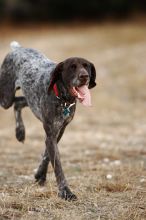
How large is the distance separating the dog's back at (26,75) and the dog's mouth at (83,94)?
2.27 ft

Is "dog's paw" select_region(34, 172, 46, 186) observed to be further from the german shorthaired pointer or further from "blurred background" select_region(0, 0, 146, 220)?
"blurred background" select_region(0, 0, 146, 220)

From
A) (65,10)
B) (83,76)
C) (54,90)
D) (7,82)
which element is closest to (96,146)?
(7,82)

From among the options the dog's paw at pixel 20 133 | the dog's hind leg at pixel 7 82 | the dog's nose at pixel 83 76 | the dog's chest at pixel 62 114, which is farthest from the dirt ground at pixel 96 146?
the dog's nose at pixel 83 76

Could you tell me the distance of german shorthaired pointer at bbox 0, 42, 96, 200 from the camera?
671 centimetres

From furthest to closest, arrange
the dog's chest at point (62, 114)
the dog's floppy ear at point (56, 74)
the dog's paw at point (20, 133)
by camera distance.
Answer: the dog's paw at point (20, 133) → the dog's chest at point (62, 114) → the dog's floppy ear at point (56, 74)

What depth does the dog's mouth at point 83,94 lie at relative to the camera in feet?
21.6

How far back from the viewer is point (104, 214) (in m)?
6.20

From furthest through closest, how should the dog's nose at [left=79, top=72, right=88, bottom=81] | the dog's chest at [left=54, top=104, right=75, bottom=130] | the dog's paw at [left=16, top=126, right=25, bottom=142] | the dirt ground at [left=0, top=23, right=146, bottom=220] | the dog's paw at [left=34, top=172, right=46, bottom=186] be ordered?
the dog's paw at [left=16, top=126, right=25, bottom=142] < the dog's paw at [left=34, top=172, right=46, bottom=186] < the dog's chest at [left=54, top=104, right=75, bottom=130] < the dog's nose at [left=79, top=72, right=88, bottom=81] < the dirt ground at [left=0, top=23, right=146, bottom=220]

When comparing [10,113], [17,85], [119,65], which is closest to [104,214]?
[17,85]

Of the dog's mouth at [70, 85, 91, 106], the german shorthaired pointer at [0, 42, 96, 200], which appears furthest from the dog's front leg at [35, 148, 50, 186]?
the dog's mouth at [70, 85, 91, 106]

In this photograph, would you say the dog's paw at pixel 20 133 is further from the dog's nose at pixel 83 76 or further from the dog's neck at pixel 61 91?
the dog's nose at pixel 83 76

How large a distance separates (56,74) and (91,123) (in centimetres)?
841

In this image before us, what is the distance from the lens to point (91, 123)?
50.4ft

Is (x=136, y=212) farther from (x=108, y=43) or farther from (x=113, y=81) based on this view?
(x=108, y=43)
